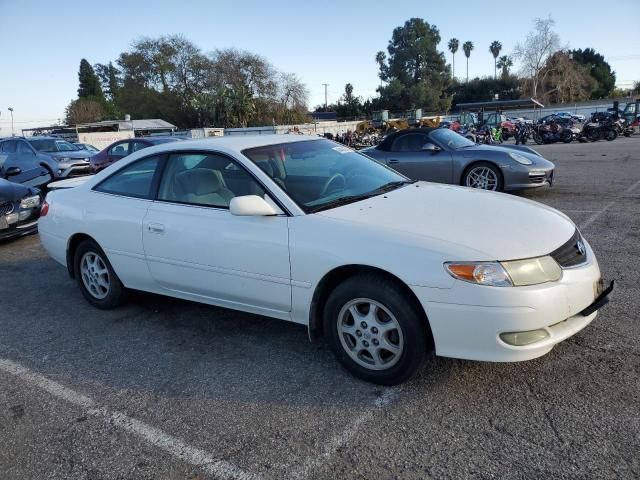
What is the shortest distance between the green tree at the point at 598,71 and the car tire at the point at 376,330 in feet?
279

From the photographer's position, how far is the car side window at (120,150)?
45.3 feet

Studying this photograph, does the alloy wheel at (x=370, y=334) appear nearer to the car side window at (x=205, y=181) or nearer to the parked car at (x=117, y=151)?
the car side window at (x=205, y=181)

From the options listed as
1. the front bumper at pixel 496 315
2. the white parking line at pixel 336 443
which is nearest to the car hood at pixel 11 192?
the white parking line at pixel 336 443

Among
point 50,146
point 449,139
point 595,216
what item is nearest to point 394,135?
point 449,139

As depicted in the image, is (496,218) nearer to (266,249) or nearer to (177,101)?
(266,249)

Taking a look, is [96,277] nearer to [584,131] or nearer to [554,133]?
[584,131]

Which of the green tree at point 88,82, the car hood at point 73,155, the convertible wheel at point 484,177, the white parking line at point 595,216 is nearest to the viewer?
the white parking line at point 595,216

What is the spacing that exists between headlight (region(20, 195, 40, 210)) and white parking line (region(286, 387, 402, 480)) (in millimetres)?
6746

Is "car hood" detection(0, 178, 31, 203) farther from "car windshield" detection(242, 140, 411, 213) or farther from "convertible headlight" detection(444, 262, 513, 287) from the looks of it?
"convertible headlight" detection(444, 262, 513, 287)

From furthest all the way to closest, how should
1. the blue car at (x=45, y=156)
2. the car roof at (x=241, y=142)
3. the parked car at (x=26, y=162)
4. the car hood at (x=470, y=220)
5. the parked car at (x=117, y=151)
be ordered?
the parked car at (x=117, y=151)
the blue car at (x=45, y=156)
the parked car at (x=26, y=162)
the car roof at (x=241, y=142)
the car hood at (x=470, y=220)

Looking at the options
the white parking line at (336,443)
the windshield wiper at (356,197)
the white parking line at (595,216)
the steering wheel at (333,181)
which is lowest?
the white parking line at (336,443)

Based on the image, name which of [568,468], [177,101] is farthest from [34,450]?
[177,101]

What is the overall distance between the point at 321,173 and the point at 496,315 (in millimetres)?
1738

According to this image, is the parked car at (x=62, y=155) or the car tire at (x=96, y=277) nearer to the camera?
the car tire at (x=96, y=277)
